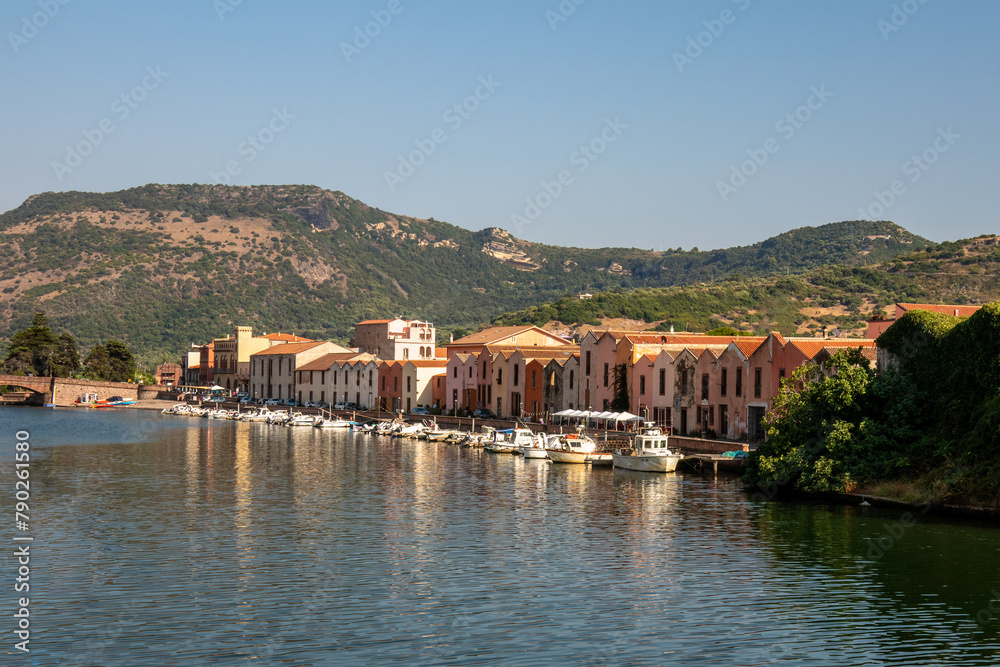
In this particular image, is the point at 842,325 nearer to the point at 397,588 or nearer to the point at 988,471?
the point at 988,471

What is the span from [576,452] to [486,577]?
3845cm

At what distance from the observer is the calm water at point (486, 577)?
925 inches

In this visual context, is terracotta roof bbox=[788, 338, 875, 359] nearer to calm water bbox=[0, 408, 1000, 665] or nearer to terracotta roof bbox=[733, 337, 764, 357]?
terracotta roof bbox=[733, 337, 764, 357]

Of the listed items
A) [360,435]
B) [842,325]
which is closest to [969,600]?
[360,435]

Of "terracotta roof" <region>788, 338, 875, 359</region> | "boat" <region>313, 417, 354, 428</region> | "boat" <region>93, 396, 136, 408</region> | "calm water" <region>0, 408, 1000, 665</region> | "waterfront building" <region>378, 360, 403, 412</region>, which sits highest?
"terracotta roof" <region>788, 338, 875, 359</region>

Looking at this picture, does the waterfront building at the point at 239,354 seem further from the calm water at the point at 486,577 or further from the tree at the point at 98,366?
the calm water at the point at 486,577

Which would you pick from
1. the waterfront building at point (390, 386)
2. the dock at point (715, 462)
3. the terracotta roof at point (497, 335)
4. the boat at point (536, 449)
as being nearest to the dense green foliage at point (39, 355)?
the waterfront building at point (390, 386)

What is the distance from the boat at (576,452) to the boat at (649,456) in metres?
2.77

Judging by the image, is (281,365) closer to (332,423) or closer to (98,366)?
(98,366)

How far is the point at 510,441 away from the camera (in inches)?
3130

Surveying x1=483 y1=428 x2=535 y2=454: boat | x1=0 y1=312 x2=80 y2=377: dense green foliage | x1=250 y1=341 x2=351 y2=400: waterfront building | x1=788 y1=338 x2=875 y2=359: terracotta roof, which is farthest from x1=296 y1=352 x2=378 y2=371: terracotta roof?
x1=788 y1=338 x2=875 y2=359: terracotta roof

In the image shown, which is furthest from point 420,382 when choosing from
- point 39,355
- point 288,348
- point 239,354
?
point 39,355

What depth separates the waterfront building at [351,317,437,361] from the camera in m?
143

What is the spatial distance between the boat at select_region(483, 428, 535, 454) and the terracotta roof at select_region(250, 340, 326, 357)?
6620cm
